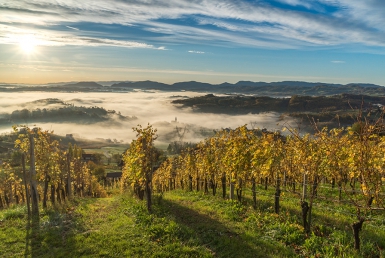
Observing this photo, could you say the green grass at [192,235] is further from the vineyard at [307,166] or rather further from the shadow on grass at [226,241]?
the vineyard at [307,166]

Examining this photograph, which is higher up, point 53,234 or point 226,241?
point 226,241

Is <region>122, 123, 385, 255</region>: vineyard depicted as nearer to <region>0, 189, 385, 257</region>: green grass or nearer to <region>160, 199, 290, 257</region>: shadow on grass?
<region>0, 189, 385, 257</region>: green grass

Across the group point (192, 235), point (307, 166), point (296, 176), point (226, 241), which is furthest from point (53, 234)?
point (296, 176)

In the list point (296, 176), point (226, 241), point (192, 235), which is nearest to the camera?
point (226, 241)

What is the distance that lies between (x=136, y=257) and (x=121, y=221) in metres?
5.11

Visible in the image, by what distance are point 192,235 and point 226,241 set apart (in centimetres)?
182

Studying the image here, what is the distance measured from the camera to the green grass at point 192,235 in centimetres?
1125

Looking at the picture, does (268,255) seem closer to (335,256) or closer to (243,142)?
(335,256)

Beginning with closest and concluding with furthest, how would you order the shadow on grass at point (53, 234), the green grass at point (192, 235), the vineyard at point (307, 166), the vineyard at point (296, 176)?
1. the vineyard at point (307, 166)
2. the vineyard at point (296, 176)
3. the green grass at point (192, 235)
4. the shadow on grass at point (53, 234)

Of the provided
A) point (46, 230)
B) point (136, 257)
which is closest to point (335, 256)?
point (136, 257)

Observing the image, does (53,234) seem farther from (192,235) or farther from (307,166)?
(307,166)

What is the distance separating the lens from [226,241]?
1234 cm

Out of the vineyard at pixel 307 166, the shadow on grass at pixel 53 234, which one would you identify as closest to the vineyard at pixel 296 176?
the vineyard at pixel 307 166

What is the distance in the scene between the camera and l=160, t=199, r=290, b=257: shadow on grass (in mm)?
11289
